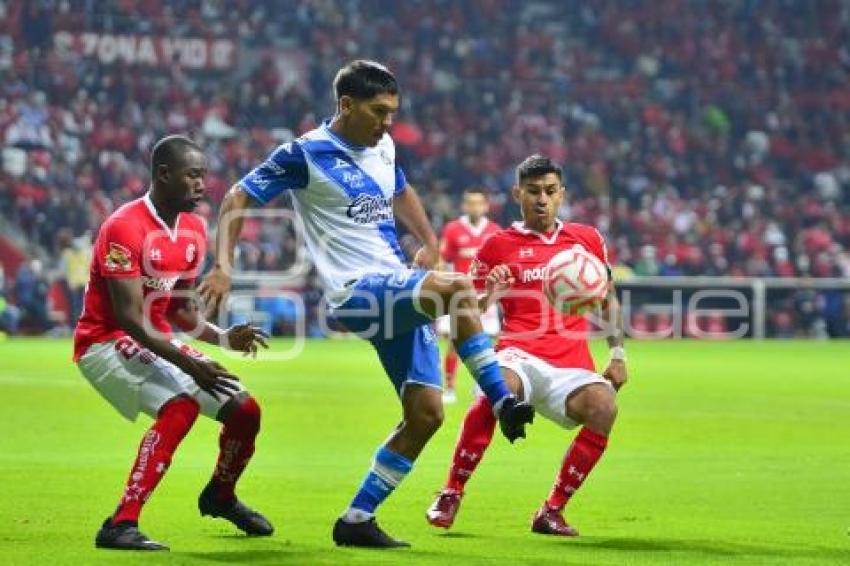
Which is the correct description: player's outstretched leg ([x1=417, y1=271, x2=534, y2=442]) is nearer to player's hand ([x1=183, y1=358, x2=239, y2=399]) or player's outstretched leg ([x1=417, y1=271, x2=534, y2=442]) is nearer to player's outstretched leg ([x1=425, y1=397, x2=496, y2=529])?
player's hand ([x1=183, y1=358, x2=239, y2=399])

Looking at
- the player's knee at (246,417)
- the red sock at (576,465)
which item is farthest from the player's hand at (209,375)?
the red sock at (576,465)

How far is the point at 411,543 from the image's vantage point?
8.51 m

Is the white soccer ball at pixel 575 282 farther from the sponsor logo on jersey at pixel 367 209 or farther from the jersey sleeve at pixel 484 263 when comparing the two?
the sponsor logo on jersey at pixel 367 209

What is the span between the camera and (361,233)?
325 inches

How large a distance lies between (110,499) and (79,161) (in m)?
24.0

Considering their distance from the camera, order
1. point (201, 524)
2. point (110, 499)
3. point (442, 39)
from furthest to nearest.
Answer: point (442, 39)
point (110, 499)
point (201, 524)

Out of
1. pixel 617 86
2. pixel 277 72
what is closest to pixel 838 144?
pixel 617 86

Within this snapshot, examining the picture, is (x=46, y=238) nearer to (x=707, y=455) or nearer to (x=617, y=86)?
(x=617, y=86)

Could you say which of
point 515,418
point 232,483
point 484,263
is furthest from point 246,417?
point 484,263

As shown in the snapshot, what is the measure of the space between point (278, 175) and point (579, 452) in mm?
2191

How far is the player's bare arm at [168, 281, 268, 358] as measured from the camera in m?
8.16

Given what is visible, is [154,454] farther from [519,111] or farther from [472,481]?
[519,111]

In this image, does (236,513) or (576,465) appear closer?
(236,513)

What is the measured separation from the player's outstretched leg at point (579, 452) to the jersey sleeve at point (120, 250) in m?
2.43
